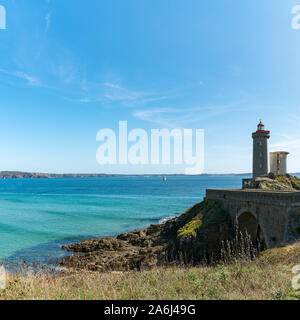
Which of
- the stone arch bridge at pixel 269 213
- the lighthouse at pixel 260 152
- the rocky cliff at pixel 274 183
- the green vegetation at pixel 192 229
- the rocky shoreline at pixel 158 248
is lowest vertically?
the rocky shoreline at pixel 158 248

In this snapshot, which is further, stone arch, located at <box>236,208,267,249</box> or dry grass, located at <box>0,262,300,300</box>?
stone arch, located at <box>236,208,267,249</box>

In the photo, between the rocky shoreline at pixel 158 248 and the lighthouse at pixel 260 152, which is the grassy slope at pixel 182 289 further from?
the lighthouse at pixel 260 152

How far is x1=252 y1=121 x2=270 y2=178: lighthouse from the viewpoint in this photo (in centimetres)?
3400

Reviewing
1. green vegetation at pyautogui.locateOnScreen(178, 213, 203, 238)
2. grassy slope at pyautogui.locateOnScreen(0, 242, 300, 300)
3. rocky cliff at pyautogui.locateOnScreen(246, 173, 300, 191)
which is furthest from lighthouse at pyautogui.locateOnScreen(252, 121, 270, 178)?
grassy slope at pyautogui.locateOnScreen(0, 242, 300, 300)

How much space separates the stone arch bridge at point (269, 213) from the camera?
1458 cm

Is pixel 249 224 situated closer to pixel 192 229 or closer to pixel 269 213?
pixel 269 213

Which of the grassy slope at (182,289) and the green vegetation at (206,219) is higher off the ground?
the grassy slope at (182,289)

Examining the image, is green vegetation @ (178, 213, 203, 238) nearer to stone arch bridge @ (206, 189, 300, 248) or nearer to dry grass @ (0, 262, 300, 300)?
stone arch bridge @ (206, 189, 300, 248)

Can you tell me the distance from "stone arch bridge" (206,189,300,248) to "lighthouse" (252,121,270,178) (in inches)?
570

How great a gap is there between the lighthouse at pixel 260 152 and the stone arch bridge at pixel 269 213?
14486 millimetres

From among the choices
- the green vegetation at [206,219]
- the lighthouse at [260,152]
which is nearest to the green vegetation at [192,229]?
the green vegetation at [206,219]

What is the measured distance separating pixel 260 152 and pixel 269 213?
66.4 ft
